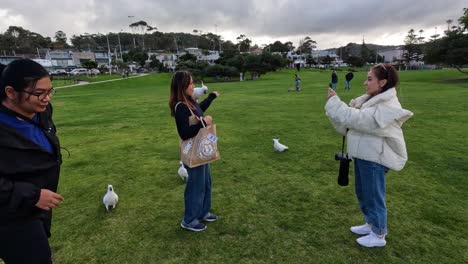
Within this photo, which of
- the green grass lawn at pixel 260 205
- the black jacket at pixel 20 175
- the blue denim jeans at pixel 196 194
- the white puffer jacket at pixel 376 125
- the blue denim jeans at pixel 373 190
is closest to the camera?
the black jacket at pixel 20 175

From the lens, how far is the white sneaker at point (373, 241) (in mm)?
3416

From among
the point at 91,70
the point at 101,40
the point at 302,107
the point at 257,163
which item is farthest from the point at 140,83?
the point at 101,40

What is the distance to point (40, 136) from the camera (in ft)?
6.53

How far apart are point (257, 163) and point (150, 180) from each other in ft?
7.49

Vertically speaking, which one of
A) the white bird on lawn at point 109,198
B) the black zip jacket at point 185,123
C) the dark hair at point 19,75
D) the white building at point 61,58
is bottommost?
the white bird on lawn at point 109,198

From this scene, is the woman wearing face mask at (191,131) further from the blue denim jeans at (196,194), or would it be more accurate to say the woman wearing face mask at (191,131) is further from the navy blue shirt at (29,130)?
the navy blue shirt at (29,130)

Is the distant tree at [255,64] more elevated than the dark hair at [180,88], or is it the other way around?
the distant tree at [255,64]

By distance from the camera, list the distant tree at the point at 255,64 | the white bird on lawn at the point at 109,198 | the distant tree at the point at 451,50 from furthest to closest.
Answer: the distant tree at the point at 255,64 < the distant tree at the point at 451,50 < the white bird on lawn at the point at 109,198

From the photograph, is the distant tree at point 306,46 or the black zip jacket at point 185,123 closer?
the black zip jacket at point 185,123

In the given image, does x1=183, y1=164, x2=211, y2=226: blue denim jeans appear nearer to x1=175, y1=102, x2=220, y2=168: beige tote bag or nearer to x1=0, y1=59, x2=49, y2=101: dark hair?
x1=175, y1=102, x2=220, y2=168: beige tote bag

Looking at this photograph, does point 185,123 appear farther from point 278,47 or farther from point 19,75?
point 278,47

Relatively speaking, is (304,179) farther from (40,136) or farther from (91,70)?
(91,70)

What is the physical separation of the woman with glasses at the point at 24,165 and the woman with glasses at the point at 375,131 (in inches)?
102

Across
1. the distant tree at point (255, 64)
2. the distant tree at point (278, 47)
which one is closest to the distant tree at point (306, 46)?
the distant tree at point (278, 47)
